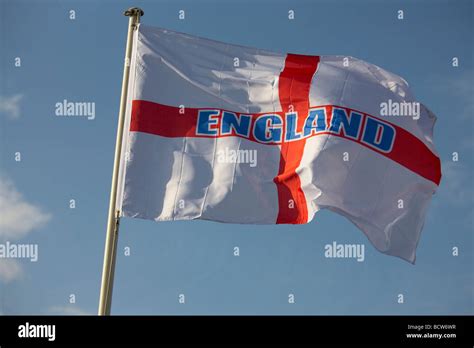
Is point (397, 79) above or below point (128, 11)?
below

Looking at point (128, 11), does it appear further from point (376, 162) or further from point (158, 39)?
point (376, 162)

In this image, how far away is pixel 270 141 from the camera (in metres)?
17.8

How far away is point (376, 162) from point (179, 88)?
165 inches

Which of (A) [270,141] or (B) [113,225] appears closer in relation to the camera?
(B) [113,225]

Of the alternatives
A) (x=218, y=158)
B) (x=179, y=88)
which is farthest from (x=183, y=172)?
(x=179, y=88)

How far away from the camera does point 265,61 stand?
18578 mm

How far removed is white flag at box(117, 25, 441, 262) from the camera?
55.8ft

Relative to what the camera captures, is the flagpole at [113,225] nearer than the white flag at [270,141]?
Yes

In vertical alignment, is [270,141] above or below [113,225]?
above

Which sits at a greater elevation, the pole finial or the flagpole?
the pole finial

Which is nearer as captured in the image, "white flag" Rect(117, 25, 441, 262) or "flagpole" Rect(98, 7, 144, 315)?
"flagpole" Rect(98, 7, 144, 315)

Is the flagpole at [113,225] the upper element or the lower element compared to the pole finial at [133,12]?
lower

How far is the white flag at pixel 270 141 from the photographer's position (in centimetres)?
1702
